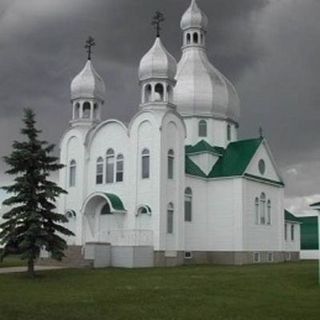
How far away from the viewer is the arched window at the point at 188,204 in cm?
3825

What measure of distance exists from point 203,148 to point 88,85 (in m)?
8.89

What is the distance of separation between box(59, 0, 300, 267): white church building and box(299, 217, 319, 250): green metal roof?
495 inches

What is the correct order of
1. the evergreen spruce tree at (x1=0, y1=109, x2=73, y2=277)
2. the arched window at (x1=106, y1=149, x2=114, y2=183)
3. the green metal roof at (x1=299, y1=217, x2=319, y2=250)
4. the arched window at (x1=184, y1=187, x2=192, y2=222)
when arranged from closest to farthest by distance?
the evergreen spruce tree at (x1=0, y1=109, x2=73, y2=277) → the arched window at (x1=184, y1=187, x2=192, y2=222) → the arched window at (x1=106, y1=149, x2=114, y2=183) → the green metal roof at (x1=299, y1=217, x2=319, y2=250)

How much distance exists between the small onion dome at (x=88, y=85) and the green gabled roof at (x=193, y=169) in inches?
297

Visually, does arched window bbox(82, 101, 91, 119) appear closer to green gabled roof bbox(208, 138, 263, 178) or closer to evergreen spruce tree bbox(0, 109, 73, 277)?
green gabled roof bbox(208, 138, 263, 178)

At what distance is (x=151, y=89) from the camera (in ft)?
122

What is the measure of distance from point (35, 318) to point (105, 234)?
906 inches

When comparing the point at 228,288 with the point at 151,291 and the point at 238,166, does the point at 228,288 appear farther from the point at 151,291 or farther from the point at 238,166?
the point at 238,166

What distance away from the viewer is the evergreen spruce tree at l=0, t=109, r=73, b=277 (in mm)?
26656

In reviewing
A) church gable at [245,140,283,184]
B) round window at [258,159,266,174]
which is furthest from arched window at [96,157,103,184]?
round window at [258,159,266,174]

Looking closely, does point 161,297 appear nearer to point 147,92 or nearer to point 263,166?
point 147,92

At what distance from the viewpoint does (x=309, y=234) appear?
5919 cm

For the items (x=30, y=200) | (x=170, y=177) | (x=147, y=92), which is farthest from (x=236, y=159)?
(x=30, y=200)

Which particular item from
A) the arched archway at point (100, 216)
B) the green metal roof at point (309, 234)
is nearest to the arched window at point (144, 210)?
the arched archway at point (100, 216)
